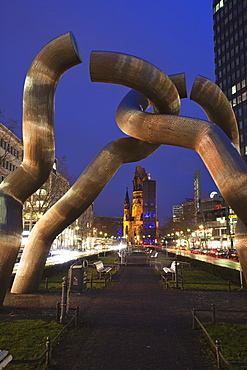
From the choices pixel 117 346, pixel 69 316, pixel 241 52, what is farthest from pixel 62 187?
pixel 241 52

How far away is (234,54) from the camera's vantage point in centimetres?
7806

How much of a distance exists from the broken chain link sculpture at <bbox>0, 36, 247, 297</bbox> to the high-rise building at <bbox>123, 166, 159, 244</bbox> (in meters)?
114

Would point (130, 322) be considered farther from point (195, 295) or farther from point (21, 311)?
point (195, 295)

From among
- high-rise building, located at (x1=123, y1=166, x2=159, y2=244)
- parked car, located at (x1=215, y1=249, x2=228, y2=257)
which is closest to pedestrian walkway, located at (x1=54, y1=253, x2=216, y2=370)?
parked car, located at (x1=215, y1=249, x2=228, y2=257)

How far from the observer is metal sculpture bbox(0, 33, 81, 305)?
31.3ft

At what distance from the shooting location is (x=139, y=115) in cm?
1033

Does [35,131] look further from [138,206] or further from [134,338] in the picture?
[138,206]

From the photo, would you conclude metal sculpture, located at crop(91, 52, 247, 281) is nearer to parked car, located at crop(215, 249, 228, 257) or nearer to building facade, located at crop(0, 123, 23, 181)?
parked car, located at crop(215, 249, 228, 257)

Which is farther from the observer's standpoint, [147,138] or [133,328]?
[147,138]

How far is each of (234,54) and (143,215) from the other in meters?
71.4

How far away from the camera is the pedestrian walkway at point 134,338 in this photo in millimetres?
5535

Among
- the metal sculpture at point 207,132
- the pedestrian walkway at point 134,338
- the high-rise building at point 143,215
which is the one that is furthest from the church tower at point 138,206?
the pedestrian walkway at point 134,338

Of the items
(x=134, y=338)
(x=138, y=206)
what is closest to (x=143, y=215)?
(x=138, y=206)

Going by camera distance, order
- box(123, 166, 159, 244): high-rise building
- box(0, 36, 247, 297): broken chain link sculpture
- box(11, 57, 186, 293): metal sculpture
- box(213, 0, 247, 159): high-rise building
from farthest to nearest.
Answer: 1. box(123, 166, 159, 244): high-rise building
2. box(213, 0, 247, 159): high-rise building
3. box(11, 57, 186, 293): metal sculpture
4. box(0, 36, 247, 297): broken chain link sculpture
